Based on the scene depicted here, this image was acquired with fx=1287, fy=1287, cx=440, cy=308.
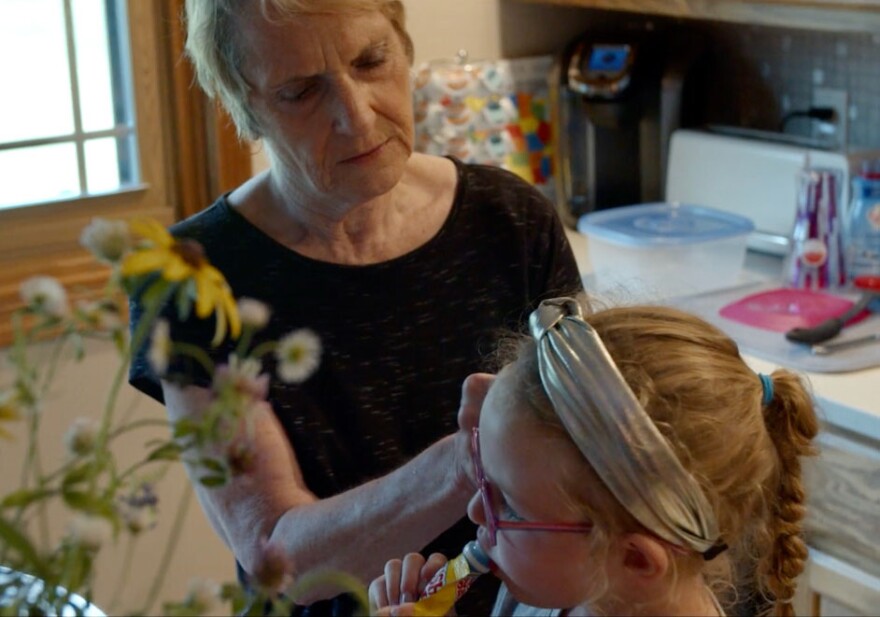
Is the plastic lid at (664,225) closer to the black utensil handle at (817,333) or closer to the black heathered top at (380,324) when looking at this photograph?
the black utensil handle at (817,333)

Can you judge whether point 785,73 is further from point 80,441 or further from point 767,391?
point 80,441

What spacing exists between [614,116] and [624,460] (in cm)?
166

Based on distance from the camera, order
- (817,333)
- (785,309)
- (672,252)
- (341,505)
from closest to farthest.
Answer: (341,505), (817,333), (785,309), (672,252)

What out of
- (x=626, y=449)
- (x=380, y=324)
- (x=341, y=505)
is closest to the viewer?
(x=626, y=449)

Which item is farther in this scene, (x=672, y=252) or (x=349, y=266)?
(x=672, y=252)

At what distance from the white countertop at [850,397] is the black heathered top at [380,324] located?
456 millimetres

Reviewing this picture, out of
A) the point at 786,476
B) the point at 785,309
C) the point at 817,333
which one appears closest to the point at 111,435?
the point at 786,476

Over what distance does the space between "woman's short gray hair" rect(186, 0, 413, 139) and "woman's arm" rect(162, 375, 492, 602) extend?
1.06ft

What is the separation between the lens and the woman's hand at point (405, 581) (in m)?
1.08

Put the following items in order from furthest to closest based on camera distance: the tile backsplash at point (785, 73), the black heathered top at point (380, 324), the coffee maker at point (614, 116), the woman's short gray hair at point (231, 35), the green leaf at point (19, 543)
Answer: the coffee maker at point (614, 116), the tile backsplash at point (785, 73), the black heathered top at point (380, 324), the woman's short gray hair at point (231, 35), the green leaf at point (19, 543)

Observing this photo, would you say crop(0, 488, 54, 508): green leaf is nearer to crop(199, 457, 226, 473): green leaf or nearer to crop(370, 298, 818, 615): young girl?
crop(199, 457, 226, 473): green leaf

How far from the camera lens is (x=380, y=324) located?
1.45 meters

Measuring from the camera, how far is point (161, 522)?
2354mm

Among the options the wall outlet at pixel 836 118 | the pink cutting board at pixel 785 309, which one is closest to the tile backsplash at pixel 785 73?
the wall outlet at pixel 836 118
